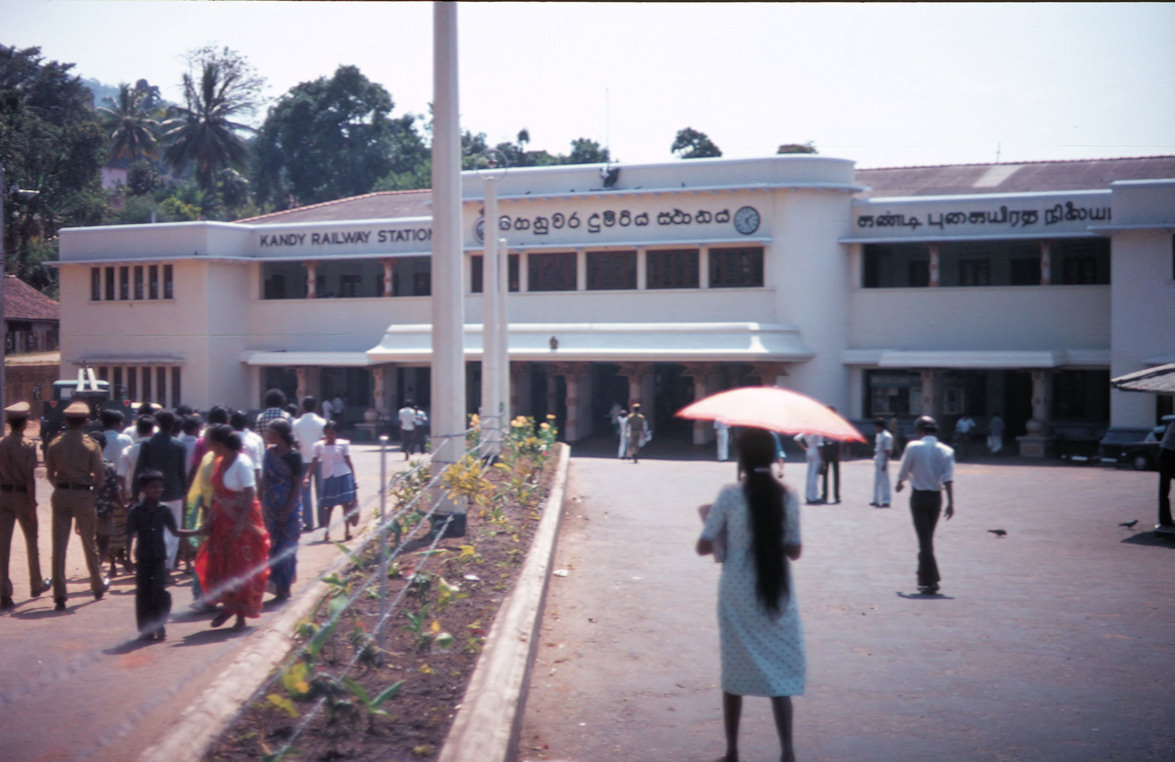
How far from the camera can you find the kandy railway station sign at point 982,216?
94.3 ft

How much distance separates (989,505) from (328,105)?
42.6m

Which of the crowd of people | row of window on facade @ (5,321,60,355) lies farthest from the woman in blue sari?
row of window on facade @ (5,321,60,355)

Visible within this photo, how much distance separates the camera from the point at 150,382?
118 ft

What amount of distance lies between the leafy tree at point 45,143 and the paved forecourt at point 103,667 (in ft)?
13.1

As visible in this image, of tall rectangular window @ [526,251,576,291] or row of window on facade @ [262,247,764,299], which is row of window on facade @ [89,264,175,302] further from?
tall rectangular window @ [526,251,576,291]

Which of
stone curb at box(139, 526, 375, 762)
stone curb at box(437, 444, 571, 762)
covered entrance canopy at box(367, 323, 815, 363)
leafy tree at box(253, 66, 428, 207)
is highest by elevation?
leafy tree at box(253, 66, 428, 207)

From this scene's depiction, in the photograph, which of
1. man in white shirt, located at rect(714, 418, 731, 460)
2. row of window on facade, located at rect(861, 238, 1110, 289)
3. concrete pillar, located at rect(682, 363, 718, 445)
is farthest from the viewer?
concrete pillar, located at rect(682, 363, 718, 445)

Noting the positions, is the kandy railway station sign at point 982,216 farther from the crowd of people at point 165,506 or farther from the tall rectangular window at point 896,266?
the crowd of people at point 165,506

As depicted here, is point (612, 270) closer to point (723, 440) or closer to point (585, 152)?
point (723, 440)

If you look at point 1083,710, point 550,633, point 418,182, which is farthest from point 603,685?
point 418,182

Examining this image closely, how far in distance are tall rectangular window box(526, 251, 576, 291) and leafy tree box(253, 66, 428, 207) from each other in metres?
22.0

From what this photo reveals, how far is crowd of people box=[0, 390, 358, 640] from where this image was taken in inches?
317

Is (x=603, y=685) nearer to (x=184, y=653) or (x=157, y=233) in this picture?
(x=184, y=653)

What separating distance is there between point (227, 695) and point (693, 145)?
54.5 m
